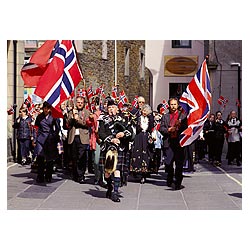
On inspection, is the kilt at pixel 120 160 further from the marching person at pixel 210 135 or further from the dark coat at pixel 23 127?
the marching person at pixel 210 135

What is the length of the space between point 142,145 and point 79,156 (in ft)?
4.27

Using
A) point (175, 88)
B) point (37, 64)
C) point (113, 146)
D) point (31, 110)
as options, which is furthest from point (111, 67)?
point (113, 146)

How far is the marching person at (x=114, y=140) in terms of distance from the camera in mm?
9766

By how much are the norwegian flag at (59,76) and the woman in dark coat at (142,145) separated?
2.02 meters

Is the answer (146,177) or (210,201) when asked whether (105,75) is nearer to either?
(146,177)

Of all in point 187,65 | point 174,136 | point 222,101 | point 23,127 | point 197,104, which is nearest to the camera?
point 197,104

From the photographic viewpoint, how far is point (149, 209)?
929 cm

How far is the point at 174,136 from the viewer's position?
A: 11.3 meters

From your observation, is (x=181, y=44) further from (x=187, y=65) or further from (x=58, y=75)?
(x=58, y=75)

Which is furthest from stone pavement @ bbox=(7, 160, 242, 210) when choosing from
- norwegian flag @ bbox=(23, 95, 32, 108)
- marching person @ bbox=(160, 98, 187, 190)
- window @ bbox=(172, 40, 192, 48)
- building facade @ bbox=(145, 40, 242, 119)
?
window @ bbox=(172, 40, 192, 48)

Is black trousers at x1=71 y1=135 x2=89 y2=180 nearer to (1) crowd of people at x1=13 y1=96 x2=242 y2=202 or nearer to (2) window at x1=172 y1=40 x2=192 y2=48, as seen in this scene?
(1) crowd of people at x1=13 y1=96 x2=242 y2=202

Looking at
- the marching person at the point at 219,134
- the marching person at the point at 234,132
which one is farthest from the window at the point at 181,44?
the marching person at the point at 219,134

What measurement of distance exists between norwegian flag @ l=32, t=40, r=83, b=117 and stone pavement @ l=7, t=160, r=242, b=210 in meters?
1.56
